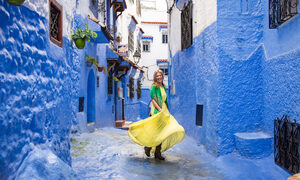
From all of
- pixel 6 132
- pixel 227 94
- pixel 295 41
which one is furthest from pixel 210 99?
pixel 6 132

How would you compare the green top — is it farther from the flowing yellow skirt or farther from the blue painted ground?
the blue painted ground

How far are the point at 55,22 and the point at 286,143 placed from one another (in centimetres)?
419

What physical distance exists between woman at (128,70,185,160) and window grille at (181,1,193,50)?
3105 mm

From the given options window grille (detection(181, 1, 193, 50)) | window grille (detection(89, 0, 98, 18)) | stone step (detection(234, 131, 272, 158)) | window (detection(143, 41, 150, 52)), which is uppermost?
window (detection(143, 41, 150, 52))

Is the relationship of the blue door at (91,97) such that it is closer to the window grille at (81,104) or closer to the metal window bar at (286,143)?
the window grille at (81,104)

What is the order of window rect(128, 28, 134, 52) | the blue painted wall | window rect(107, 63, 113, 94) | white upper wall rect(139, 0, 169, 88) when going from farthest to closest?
white upper wall rect(139, 0, 169, 88)
window rect(128, 28, 134, 52)
window rect(107, 63, 113, 94)
the blue painted wall

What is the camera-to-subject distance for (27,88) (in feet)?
10.7

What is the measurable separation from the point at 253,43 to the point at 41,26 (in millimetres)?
4082

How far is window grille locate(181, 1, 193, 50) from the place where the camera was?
8.40 m

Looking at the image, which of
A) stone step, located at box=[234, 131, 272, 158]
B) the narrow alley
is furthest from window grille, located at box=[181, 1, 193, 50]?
stone step, located at box=[234, 131, 272, 158]

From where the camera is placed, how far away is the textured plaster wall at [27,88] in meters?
2.78

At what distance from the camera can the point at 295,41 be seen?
14.7ft

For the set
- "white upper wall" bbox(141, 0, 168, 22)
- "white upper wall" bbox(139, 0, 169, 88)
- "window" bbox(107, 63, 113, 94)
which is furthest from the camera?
"white upper wall" bbox(141, 0, 168, 22)

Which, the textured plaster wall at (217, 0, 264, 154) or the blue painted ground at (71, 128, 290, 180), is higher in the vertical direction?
the textured plaster wall at (217, 0, 264, 154)
